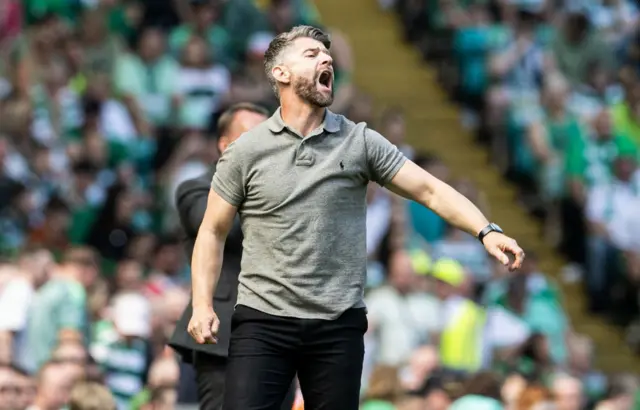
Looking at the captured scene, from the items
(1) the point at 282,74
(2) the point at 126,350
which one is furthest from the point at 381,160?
(2) the point at 126,350

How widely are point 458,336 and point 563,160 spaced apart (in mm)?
3503

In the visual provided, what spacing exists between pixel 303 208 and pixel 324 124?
0.34 meters

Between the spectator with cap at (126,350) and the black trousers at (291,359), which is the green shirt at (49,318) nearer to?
the spectator with cap at (126,350)

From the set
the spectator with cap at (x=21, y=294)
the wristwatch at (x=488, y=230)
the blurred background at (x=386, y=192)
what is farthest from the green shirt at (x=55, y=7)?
the wristwatch at (x=488, y=230)

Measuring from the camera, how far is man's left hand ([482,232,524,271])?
232 inches

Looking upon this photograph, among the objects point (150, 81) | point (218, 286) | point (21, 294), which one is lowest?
point (218, 286)

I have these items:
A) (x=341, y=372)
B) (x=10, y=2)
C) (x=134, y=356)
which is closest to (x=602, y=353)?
(x=134, y=356)

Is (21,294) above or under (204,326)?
above

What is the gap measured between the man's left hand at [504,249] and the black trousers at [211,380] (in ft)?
4.89

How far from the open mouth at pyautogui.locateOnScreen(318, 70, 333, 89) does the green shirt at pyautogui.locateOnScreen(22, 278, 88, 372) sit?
19.1ft

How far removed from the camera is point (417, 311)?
41.8ft

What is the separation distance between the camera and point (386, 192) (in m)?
14.0

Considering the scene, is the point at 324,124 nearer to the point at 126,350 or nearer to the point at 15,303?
the point at 126,350

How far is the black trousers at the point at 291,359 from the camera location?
20.2ft
